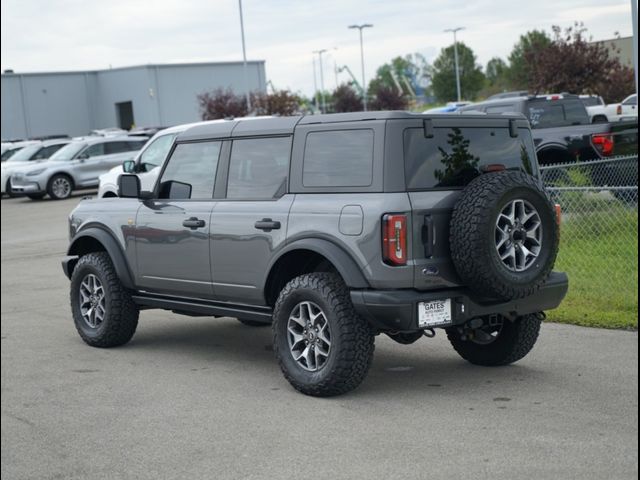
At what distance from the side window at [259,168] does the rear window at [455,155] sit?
110 centimetres

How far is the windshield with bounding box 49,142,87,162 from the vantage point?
1206 inches

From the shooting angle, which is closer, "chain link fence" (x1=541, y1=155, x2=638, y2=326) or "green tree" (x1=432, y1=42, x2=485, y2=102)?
"chain link fence" (x1=541, y1=155, x2=638, y2=326)

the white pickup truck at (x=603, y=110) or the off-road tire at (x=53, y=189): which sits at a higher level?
the white pickup truck at (x=603, y=110)

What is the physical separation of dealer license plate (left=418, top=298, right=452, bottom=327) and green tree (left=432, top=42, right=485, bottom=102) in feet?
266

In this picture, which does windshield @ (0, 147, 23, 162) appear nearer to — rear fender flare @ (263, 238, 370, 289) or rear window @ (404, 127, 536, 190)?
rear fender flare @ (263, 238, 370, 289)

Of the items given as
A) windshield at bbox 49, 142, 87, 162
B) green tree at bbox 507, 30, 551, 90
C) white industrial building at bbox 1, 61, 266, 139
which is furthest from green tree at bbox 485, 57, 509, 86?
windshield at bbox 49, 142, 87, 162

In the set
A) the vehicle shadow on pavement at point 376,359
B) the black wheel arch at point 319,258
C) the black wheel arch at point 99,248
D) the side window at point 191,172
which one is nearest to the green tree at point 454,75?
the vehicle shadow on pavement at point 376,359

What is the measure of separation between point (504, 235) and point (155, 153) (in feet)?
41.3

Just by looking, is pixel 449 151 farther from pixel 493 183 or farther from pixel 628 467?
pixel 628 467

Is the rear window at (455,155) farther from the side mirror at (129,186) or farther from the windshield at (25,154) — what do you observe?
the windshield at (25,154)

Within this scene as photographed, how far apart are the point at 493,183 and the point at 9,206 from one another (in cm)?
2563

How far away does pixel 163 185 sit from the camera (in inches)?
351

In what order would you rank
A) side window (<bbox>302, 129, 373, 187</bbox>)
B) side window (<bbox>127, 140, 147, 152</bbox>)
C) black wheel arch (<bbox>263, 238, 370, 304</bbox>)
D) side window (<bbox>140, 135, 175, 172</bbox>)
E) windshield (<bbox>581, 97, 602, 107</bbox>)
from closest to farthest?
black wheel arch (<bbox>263, 238, 370, 304</bbox>), side window (<bbox>302, 129, 373, 187</bbox>), side window (<bbox>140, 135, 175, 172</bbox>), side window (<bbox>127, 140, 147, 152</bbox>), windshield (<bbox>581, 97, 602, 107</bbox>)

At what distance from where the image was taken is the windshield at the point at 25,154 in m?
33.9
